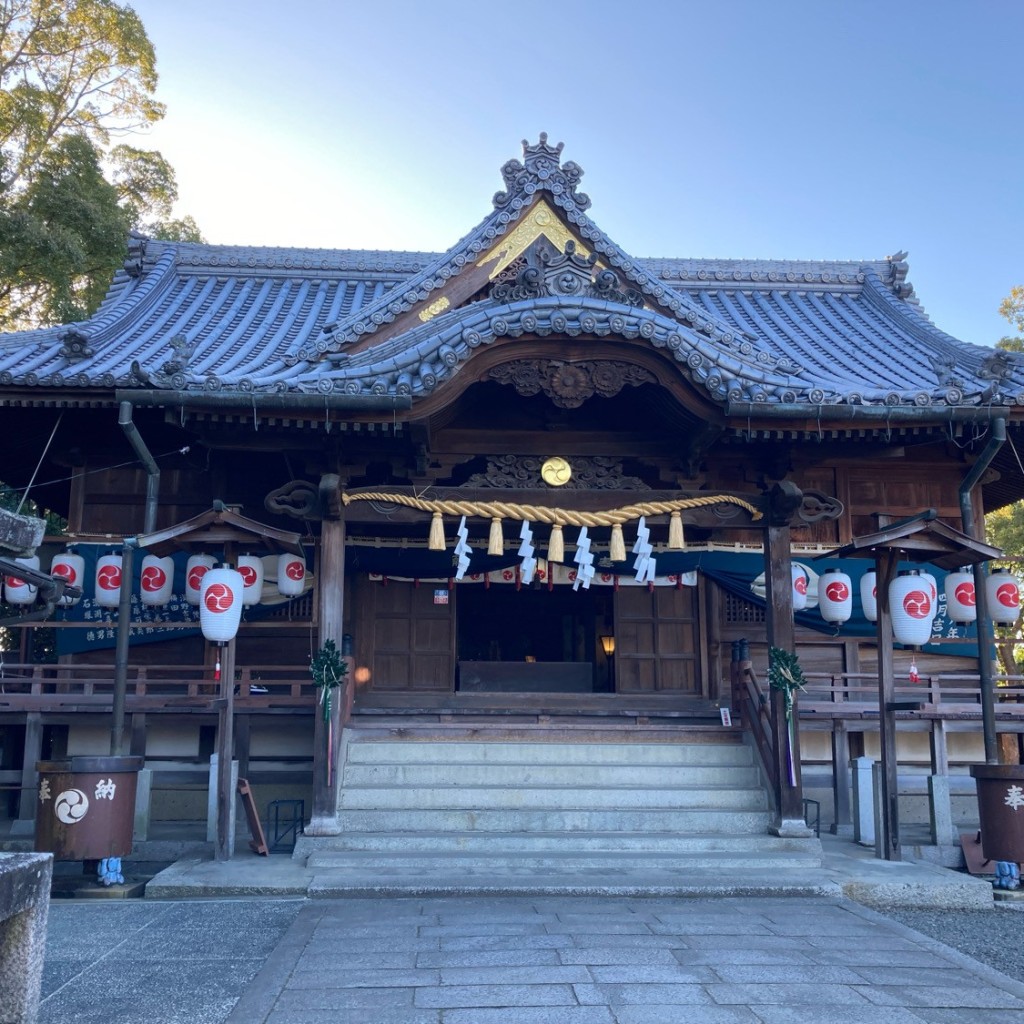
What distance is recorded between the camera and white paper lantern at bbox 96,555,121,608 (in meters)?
10.6

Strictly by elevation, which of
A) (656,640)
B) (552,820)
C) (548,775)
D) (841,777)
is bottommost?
(552,820)

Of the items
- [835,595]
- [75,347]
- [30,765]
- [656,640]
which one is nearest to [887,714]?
[835,595]

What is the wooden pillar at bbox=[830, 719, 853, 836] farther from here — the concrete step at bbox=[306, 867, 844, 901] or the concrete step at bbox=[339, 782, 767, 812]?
the concrete step at bbox=[306, 867, 844, 901]

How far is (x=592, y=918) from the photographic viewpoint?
7086mm

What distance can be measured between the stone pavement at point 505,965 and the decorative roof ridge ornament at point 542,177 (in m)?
7.94

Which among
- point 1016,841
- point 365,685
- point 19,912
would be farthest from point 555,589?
point 19,912

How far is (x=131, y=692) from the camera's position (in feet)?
36.4

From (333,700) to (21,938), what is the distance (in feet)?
18.1

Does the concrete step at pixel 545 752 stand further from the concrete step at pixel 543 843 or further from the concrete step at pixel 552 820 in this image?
the concrete step at pixel 543 843

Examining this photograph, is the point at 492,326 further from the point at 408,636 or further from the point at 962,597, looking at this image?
the point at 962,597

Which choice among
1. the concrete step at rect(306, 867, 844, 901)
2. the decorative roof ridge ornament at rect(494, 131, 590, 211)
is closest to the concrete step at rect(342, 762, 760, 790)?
the concrete step at rect(306, 867, 844, 901)

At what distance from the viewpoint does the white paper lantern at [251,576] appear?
9.98 m

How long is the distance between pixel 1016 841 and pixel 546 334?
659cm

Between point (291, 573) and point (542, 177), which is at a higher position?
point (542, 177)
